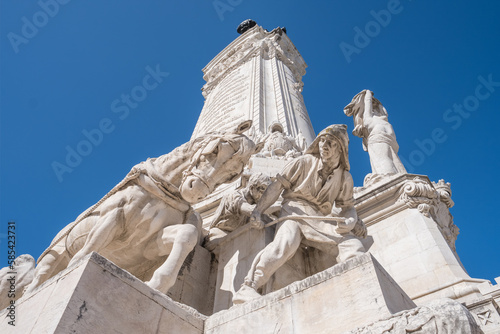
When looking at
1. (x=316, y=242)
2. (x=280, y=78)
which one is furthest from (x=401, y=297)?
(x=280, y=78)

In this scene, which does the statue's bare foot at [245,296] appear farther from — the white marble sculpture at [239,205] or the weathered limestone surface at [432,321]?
the white marble sculpture at [239,205]

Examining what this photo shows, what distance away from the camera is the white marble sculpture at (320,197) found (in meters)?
4.68

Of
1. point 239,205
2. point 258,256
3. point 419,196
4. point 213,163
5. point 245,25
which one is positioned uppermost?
point 245,25

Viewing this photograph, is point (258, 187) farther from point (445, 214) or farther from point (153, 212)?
point (445, 214)

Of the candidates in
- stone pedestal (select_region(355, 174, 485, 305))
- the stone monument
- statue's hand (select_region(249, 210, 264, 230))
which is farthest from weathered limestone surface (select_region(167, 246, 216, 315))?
stone pedestal (select_region(355, 174, 485, 305))

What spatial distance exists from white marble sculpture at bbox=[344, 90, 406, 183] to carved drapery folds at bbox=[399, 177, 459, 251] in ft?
3.91

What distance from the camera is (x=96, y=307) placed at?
2.86 m

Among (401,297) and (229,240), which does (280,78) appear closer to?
(229,240)

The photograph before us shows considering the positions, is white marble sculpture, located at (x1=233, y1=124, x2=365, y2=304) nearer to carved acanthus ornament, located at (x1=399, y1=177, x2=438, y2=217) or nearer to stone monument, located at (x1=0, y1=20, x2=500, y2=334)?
stone monument, located at (x1=0, y1=20, x2=500, y2=334)

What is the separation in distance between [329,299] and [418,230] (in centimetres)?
343

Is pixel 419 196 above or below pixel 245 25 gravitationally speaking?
below

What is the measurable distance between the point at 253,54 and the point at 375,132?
12.5 meters

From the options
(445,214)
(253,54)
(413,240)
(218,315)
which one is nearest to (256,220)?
(218,315)

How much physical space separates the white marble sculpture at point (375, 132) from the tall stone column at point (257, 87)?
2.93 metres
